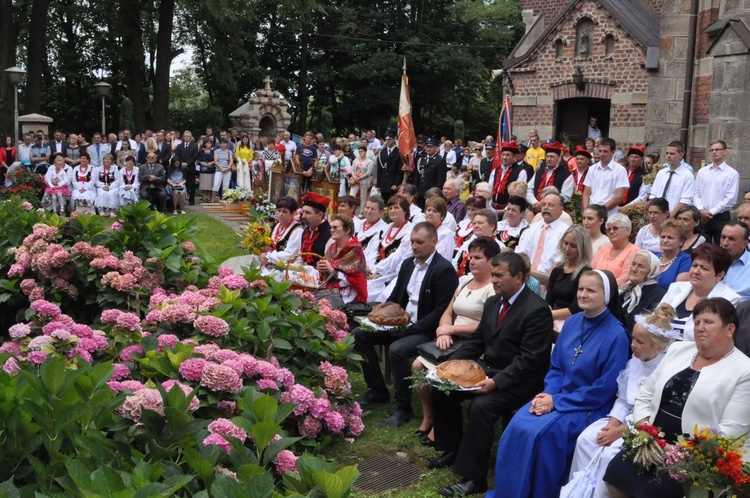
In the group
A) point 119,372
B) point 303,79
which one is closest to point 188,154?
point 119,372

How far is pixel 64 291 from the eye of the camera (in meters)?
6.70

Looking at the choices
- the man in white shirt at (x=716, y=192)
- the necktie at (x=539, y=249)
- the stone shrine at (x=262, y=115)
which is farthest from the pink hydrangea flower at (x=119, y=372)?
the stone shrine at (x=262, y=115)

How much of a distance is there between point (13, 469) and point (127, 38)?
30.3 m

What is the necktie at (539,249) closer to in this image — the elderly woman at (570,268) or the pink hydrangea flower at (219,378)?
the elderly woman at (570,268)

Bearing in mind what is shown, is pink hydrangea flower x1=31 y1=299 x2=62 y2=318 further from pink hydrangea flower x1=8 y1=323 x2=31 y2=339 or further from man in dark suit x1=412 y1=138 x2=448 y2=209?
man in dark suit x1=412 y1=138 x2=448 y2=209

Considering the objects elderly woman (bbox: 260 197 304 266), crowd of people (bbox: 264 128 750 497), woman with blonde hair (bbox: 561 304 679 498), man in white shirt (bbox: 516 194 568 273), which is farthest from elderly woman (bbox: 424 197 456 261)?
woman with blonde hair (bbox: 561 304 679 498)

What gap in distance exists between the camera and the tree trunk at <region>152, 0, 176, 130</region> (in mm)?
29656

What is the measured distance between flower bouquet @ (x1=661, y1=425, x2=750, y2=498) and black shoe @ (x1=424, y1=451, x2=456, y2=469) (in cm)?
209

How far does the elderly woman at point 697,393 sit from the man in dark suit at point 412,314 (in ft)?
8.06

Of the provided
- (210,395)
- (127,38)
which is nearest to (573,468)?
(210,395)

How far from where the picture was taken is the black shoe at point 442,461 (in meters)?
6.33

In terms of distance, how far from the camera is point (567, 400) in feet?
18.4

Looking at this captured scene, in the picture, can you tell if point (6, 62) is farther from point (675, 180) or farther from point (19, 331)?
point (19, 331)

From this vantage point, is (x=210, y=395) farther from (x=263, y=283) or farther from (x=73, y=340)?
(x=263, y=283)
